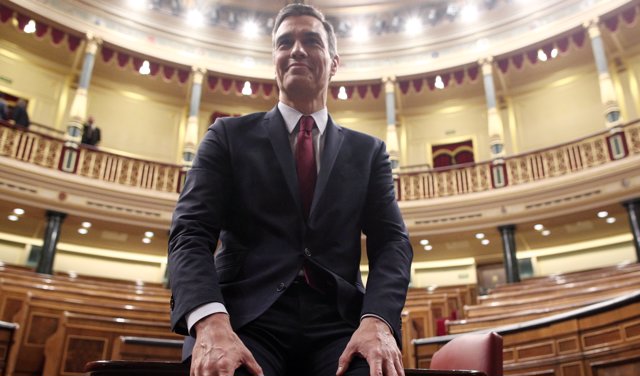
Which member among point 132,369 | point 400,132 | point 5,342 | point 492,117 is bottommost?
point 132,369

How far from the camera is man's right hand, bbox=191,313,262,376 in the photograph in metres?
0.98

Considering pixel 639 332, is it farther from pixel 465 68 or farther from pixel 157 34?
pixel 157 34

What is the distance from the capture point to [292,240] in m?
1.27

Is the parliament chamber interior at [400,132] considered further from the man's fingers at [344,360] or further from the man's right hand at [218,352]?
the man's right hand at [218,352]

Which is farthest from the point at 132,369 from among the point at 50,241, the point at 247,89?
the point at 247,89

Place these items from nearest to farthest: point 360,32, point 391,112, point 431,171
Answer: point 431,171 < point 391,112 < point 360,32

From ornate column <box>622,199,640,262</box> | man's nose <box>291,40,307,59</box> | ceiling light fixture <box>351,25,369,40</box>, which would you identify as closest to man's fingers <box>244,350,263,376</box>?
man's nose <box>291,40,307,59</box>

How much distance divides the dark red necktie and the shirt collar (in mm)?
14

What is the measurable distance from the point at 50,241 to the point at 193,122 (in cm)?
376

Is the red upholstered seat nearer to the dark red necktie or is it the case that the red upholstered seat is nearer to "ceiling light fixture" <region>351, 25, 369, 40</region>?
the dark red necktie

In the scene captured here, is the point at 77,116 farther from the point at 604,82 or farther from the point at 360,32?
the point at 604,82

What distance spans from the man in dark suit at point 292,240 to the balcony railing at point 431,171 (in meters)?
8.95

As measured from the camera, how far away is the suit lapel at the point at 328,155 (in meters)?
1.33

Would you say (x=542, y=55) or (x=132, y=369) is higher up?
(x=542, y=55)
